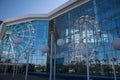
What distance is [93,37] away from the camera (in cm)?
2242

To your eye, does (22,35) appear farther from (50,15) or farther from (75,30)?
(75,30)

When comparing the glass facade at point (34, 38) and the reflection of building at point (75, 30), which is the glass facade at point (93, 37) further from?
the glass facade at point (34, 38)

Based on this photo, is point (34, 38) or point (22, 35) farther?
point (22, 35)

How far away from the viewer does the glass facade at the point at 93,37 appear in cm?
1967

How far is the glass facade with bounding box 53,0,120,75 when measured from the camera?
19.7 m

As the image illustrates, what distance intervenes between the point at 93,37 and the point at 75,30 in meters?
4.54

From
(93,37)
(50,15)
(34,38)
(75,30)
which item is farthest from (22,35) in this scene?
(93,37)

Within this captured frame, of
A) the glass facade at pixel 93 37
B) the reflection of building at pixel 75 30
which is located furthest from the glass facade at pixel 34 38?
the glass facade at pixel 93 37

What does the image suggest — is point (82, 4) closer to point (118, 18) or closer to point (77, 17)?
point (77, 17)

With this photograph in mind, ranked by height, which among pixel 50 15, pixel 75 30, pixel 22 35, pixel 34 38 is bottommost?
pixel 34 38

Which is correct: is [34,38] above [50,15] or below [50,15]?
below

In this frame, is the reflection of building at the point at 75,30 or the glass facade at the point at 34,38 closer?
the reflection of building at the point at 75,30

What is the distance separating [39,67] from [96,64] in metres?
15.1

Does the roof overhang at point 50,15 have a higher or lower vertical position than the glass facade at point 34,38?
higher
